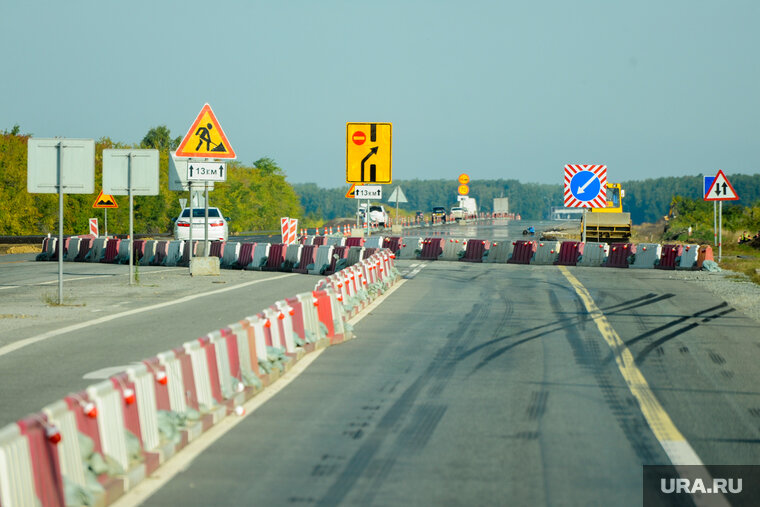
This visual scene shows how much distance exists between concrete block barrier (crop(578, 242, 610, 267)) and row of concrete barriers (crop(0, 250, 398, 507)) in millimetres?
22524

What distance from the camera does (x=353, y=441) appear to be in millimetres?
7578

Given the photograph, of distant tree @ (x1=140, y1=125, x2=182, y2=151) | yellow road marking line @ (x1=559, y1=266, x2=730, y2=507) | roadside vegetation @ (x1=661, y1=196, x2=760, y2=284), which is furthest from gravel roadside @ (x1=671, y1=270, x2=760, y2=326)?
distant tree @ (x1=140, y1=125, x2=182, y2=151)

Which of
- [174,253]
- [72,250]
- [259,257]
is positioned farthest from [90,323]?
[72,250]

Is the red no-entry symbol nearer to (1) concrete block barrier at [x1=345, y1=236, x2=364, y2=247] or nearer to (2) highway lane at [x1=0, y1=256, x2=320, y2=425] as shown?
(2) highway lane at [x1=0, y1=256, x2=320, y2=425]

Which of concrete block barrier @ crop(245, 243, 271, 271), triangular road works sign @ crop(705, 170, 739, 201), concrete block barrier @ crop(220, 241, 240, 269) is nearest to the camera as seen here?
concrete block barrier @ crop(245, 243, 271, 271)

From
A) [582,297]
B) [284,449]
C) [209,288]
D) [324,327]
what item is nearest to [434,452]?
[284,449]

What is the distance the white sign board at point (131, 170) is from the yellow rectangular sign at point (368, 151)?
21.8ft

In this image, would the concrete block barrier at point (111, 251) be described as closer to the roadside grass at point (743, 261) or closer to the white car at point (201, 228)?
the white car at point (201, 228)

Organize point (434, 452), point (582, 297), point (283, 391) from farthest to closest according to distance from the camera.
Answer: point (582, 297)
point (283, 391)
point (434, 452)

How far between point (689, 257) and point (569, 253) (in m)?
3.88

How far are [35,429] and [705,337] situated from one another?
10.9 meters

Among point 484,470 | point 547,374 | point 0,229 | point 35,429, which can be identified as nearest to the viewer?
point 35,429

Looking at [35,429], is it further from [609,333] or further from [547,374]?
[609,333]

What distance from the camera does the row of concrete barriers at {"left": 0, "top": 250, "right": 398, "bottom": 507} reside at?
5.15m
